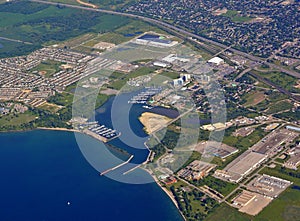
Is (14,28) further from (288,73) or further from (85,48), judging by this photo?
(288,73)

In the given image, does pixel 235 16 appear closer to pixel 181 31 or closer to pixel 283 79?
pixel 181 31

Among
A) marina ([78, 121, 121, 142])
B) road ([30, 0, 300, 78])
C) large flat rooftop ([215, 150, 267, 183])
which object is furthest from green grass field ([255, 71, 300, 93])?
marina ([78, 121, 121, 142])

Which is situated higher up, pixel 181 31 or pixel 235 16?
pixel 235 16

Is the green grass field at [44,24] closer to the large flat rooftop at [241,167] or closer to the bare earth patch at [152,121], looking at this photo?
the bare earth patch at [152,121]

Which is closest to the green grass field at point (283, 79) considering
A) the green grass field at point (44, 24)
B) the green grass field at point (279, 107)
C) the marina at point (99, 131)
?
the green grass field at point (279, 107)

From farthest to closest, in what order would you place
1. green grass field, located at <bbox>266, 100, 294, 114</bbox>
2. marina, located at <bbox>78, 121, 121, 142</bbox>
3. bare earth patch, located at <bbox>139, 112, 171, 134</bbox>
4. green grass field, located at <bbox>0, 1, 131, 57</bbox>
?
green grass field, located at <bbox>0, 1, 131, 57</bbox>
green grass field, located at <bbox>266, 100, 294, 114</bbox>
bare earth patch, located at <bbox>139, 112, 171, 134</bbox>
marina, located at <bbox>78, 121, 121, 142</bbox>

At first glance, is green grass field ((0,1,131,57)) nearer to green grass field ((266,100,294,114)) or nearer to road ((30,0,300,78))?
road ((30,0,300,78))

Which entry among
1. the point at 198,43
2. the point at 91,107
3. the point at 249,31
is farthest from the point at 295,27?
the point at 91,107

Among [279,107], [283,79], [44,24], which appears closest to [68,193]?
[279,107]
